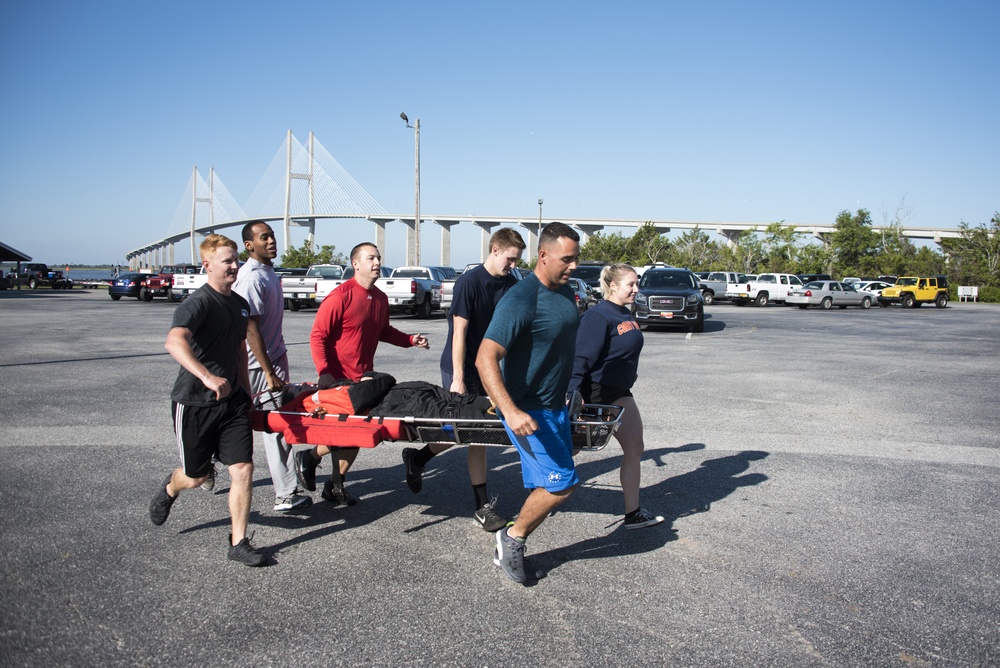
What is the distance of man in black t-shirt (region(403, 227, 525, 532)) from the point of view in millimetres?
4824

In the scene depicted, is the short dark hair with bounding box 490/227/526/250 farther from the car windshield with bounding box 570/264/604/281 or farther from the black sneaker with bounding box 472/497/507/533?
the car windshield with bounding box 570/264/604/281

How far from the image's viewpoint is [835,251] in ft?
252

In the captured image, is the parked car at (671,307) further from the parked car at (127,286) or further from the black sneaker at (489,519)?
the parked car at (127,286)

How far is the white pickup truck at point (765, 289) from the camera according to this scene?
4141cm

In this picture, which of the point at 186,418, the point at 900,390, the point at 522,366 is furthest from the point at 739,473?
the point at 900,390

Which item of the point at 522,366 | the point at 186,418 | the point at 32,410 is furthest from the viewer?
the point at 32,410

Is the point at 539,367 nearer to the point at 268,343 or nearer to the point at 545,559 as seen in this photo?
the point at 545,559

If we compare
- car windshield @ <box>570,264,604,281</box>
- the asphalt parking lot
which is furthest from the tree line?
the asphalt parking lot

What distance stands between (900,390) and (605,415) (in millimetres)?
7865

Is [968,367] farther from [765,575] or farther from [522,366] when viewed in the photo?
[522,366]

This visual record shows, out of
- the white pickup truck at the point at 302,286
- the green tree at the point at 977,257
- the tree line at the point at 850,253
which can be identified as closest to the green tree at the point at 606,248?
the tree line at the point at 850,253

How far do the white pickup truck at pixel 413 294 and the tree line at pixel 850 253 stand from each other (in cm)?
4040

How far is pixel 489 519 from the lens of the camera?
15.5 feet

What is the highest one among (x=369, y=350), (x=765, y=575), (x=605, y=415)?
(x=369, y=350)
